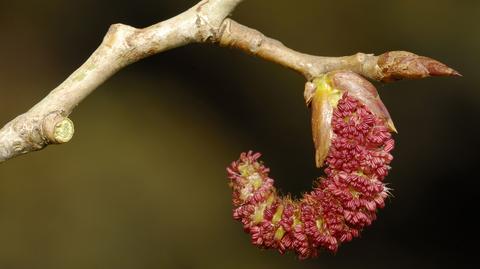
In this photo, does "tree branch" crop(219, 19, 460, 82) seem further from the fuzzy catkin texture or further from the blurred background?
the blurred background

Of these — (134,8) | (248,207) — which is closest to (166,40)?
(248,207)

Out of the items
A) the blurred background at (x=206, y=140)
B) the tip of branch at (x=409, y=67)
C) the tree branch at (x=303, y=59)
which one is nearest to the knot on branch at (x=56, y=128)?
the tree branch at (x=303, y=59)

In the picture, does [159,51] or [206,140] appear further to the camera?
[206,140]

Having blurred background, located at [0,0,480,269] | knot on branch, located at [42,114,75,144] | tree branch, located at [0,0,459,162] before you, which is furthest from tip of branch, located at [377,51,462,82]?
blurred background, located at [0,0,480,269]

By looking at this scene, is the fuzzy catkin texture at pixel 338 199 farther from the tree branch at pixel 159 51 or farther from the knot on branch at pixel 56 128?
the knot on branch at pixel 56 128

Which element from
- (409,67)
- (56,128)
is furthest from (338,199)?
(56,128)

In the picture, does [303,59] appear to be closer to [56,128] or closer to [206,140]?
[56,128]

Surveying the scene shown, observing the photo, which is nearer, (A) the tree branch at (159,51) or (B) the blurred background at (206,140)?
(A) the tree branch at (159,51)
